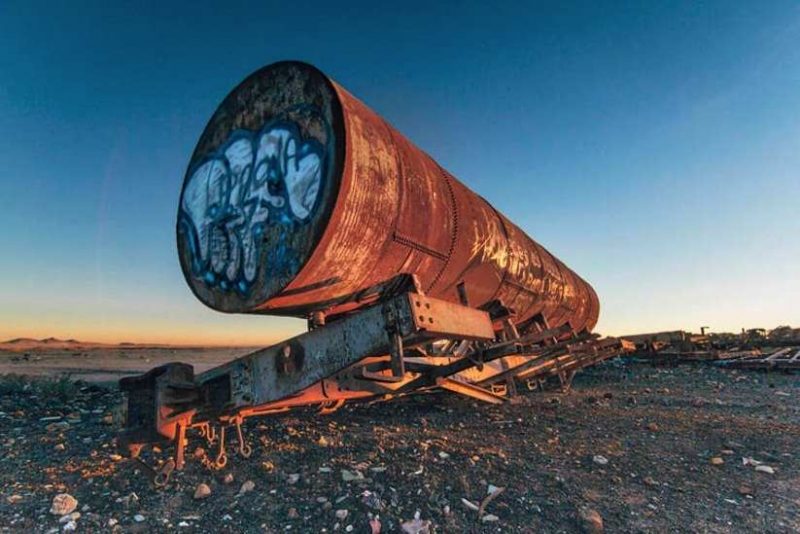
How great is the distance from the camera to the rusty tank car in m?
2.50

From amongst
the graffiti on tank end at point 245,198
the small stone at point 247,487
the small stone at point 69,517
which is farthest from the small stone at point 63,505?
the graffiti on tank end at point 245,198

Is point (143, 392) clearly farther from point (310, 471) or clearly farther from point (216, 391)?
point (310, 471)

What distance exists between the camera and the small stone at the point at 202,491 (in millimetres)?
2934

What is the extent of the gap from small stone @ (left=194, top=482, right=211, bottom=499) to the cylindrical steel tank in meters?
1.20

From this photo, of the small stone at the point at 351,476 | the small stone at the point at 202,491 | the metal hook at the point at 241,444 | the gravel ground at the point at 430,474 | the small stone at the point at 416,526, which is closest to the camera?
the small stone at the point at 416,526

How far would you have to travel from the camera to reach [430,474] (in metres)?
3.25

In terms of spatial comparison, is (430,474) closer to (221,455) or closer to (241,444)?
(241,444)

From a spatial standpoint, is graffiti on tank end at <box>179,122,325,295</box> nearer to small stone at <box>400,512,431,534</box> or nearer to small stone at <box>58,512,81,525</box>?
small stone at <box>58,512,81,525</box>

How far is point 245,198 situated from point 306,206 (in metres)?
0.62

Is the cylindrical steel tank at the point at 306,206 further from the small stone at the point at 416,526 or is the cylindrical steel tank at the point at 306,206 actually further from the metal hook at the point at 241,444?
the small stone at the point at 416,526

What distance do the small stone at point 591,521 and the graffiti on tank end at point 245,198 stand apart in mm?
2326

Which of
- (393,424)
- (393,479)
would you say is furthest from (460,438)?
(393,479)

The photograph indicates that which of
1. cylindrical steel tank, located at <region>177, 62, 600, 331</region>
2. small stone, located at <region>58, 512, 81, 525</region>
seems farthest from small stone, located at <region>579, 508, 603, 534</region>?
small stone, located at <region>58, 512, 81, 525</region>

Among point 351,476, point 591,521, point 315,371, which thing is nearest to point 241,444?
point 351,476
